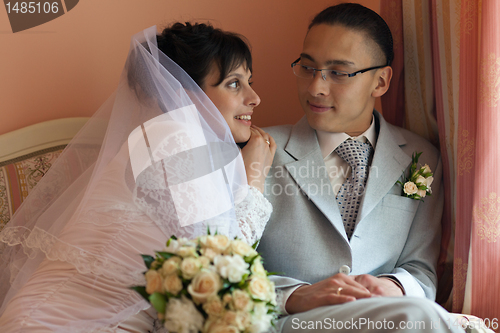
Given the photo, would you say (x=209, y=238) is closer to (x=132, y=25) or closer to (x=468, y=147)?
(x=468, y=147)

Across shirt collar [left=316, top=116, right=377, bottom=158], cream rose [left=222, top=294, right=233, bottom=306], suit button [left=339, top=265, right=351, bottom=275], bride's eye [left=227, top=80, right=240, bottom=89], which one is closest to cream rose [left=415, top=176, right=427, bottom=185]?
shirt collar [left=316, top=116, right=377, bottom=158]

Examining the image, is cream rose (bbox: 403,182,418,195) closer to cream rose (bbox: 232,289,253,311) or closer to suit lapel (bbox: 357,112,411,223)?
suit lapel (bbox: 357,112,411,223)

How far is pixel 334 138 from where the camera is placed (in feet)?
6.14

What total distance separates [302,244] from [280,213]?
152 millimetres

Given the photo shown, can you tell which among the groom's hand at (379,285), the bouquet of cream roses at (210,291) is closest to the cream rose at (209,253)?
the bouquet of cream roses at (210,291)

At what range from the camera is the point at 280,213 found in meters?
1.75

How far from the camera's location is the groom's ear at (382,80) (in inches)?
75.1

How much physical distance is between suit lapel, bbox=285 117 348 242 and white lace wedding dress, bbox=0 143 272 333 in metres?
0.61

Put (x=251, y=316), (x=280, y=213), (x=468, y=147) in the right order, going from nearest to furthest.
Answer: (x=251, y=316), (x=468, y=147), (x=280, y=213)

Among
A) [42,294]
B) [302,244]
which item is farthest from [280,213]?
[42,294]

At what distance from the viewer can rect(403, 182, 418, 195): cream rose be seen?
1.74 metres

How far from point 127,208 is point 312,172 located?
0.78 metres

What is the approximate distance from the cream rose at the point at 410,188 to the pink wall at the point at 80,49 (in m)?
1.12

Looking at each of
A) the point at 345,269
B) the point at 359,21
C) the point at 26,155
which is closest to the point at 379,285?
the point at 345,269
